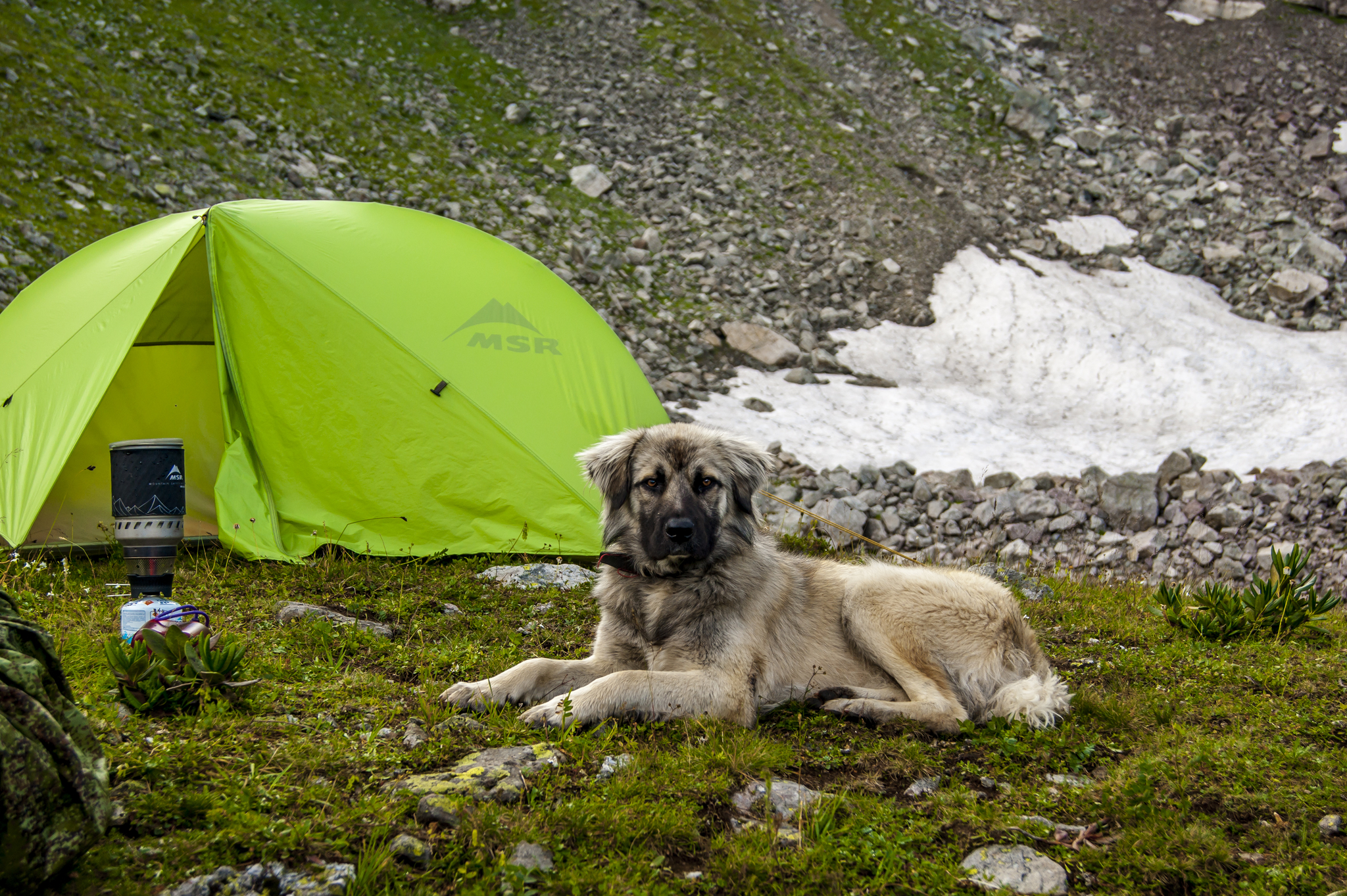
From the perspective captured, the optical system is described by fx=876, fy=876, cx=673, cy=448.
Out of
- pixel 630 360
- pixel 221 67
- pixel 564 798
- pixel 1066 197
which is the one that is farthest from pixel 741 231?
pixel 564 798

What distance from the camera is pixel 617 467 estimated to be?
5492 millimetres

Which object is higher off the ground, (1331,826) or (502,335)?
(502,335)

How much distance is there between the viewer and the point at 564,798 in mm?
3592

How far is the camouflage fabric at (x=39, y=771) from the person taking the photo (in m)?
2.40

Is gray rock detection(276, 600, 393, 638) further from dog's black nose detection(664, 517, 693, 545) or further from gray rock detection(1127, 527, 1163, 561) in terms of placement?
gray rock detection(1127, 527, 1163, 561)

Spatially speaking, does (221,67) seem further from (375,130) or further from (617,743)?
(617,743)

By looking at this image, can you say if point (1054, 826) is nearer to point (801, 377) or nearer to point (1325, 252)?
point (801, 377)

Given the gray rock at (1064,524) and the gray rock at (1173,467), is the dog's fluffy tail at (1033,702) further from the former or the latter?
the gray rock at (1173,467)

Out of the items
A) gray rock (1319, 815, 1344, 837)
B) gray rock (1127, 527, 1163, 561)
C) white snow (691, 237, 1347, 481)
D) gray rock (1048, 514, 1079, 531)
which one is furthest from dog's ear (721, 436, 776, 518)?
gray rock (1127, 527, 1163, 561)

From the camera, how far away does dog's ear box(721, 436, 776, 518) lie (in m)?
5.45

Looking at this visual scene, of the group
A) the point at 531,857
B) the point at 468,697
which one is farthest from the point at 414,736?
the point at 531,857

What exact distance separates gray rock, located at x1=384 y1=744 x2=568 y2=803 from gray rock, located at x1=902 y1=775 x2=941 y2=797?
1.60m

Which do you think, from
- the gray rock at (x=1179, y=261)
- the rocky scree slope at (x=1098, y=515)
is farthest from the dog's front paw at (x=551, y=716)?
the gray rock at (x=1179, y=261)

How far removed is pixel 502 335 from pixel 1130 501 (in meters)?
7.98
